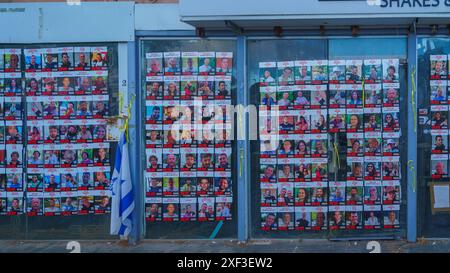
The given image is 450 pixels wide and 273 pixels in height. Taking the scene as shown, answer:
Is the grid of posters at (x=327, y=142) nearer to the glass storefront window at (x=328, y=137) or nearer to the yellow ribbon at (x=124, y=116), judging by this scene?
the glass storefront window at (x=328, y=137)

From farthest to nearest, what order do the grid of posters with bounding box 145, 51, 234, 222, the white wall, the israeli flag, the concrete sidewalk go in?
the grid of posters with bounding box 145, 51, 234, 222 < the white wall < the israeli flag < the concrete sidewalk

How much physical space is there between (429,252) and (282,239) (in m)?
1.86

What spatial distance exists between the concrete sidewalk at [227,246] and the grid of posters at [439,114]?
1.00m

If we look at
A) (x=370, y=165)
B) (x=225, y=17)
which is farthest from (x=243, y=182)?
(x=225, y=17)

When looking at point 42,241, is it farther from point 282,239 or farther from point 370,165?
point 370,165

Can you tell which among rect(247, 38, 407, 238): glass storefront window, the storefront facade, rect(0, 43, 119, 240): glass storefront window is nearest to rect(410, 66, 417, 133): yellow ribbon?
the storefront facade

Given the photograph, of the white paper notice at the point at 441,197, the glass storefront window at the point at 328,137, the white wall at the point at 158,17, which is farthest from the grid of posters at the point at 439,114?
the white wall at the point at 158,17

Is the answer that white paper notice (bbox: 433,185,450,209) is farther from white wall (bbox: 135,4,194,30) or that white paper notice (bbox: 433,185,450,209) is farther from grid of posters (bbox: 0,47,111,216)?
grid of posters (bbox: 0,47,111,216)

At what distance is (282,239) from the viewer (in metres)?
7.06

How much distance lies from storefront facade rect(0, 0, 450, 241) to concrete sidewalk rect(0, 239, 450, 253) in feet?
0.38

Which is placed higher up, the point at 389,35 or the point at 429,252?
the point at 389,35

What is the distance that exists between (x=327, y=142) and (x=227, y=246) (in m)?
1.92

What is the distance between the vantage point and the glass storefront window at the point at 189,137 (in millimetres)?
7020

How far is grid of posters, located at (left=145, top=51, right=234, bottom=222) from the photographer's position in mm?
7020
